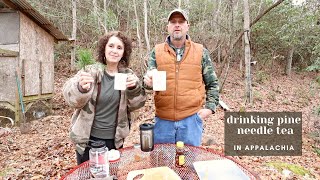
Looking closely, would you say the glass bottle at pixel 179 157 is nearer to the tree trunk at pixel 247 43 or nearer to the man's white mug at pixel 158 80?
the man's white mug at pixel 158 80

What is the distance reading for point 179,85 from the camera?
3064mm

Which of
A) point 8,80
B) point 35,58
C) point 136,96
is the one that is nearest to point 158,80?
point 136,96

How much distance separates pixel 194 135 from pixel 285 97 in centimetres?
1229

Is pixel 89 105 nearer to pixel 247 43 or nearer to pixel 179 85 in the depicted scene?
pixel 179 85

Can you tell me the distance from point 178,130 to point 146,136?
71cm

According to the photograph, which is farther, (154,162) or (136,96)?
(136,96)

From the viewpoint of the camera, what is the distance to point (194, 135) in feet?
10.4

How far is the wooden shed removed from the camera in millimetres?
9547

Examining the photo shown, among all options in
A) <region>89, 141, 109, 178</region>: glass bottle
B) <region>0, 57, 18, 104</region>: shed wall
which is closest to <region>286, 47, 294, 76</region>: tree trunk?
<region>0, 57, 18, 104</region>: shed wall

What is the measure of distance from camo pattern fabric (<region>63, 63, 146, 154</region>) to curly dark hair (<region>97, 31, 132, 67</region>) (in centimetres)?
17

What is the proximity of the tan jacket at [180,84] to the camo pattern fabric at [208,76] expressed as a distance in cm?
9

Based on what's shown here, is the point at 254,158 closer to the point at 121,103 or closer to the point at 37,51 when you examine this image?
the point at 121,103

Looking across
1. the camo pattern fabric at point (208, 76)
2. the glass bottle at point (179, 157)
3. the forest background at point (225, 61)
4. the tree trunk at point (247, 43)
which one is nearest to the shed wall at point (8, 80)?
the forest background at point (225, 61)

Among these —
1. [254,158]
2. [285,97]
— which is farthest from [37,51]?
[285,97]
